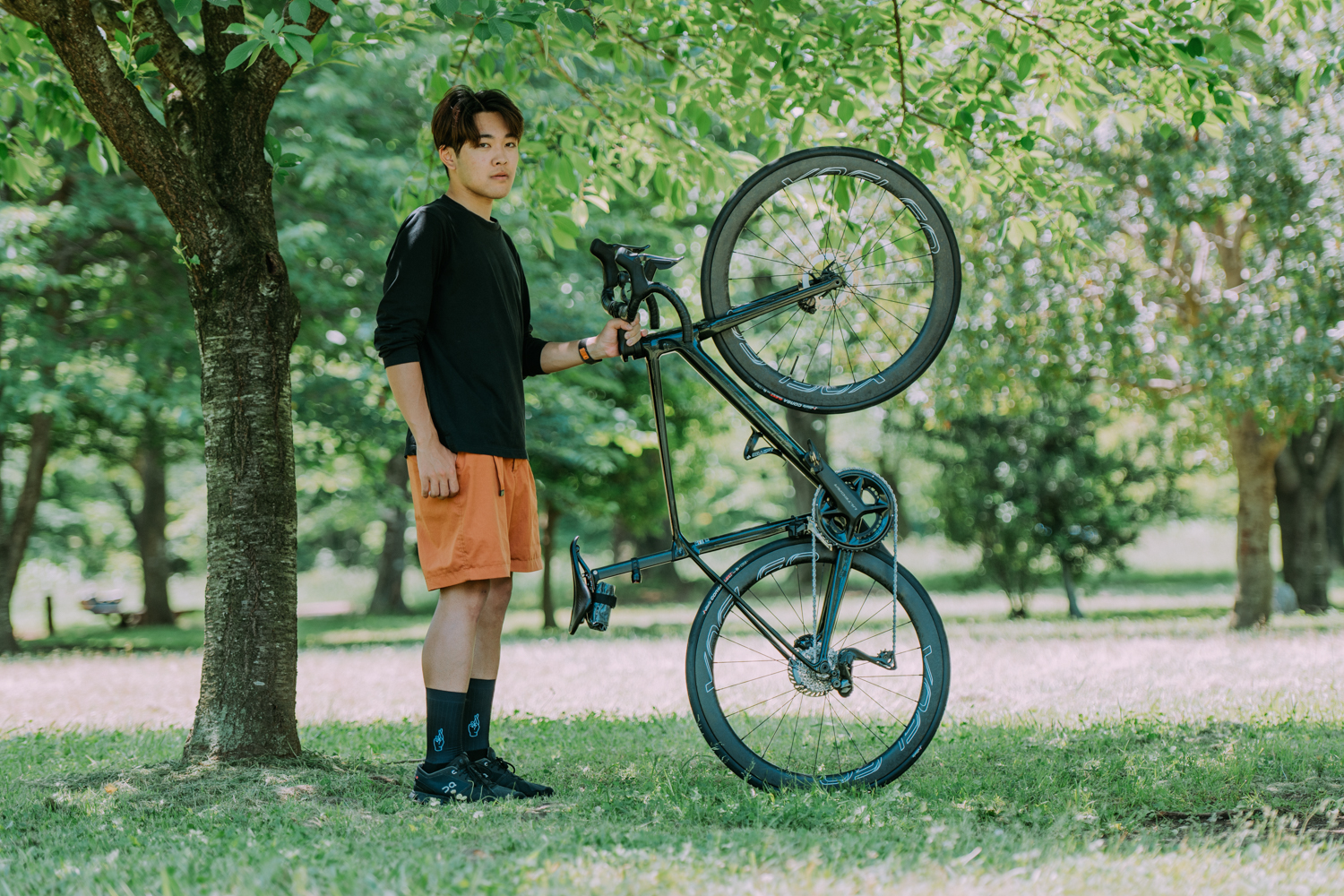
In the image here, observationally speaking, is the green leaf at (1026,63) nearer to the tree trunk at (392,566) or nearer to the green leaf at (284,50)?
the green leaf at (284,50)

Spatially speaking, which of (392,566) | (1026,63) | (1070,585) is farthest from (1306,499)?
(392,566)

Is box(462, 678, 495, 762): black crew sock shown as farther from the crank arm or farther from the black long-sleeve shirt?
the crank arm

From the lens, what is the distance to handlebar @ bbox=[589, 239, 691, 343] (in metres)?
3.52

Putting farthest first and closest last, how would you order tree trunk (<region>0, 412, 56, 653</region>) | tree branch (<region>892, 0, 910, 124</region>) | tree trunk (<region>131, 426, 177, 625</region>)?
tree trunk (<region>131, 426, 177, 625</region>) → tree trunk (<region>0, 412, 56, 653</region>) → tree branch (<region>892, 0, 910, 124</region>)

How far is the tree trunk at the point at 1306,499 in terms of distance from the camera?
15.0 m

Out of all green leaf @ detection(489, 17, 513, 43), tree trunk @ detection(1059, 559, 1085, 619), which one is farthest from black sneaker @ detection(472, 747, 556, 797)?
tree trunk @ detection(1059, 559, 1085, 619)

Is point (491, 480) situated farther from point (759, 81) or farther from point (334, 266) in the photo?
point (334, 266)

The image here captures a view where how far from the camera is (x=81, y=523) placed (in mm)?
27531

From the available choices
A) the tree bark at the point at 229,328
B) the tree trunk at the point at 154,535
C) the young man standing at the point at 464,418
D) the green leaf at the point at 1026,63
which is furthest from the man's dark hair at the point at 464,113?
the tree trunk at the point at 154,535

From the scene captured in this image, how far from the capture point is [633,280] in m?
3.57

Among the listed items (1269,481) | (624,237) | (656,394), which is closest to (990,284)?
(1269,481)

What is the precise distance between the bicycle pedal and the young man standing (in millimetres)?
247

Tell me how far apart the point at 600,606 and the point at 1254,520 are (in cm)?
1073

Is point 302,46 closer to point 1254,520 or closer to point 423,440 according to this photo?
point 423,440
